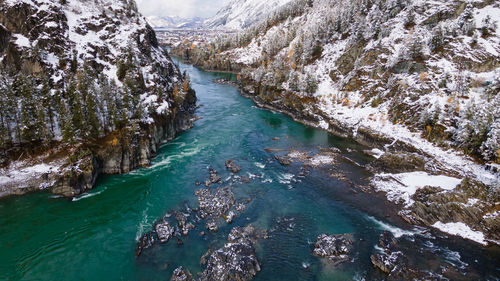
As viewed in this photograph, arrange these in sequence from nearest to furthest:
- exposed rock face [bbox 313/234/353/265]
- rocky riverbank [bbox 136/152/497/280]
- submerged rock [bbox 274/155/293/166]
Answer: rocky riverbank [bbox 136/152/497/280], exposed rock face [bbox 313/234/353/265], submerged rock [bbox 274/155/293/166]

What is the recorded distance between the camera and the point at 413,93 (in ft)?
226

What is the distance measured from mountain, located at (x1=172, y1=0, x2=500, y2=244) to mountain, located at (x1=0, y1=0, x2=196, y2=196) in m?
49.4

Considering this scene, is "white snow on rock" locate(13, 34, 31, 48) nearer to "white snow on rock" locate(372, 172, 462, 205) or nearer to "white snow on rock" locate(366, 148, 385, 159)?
"white snow on rock" locate(372, 172, 462, 205)

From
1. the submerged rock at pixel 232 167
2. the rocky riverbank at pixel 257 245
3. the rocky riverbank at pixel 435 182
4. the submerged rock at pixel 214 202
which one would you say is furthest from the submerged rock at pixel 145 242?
the rocky riverbank at pixel 435 182

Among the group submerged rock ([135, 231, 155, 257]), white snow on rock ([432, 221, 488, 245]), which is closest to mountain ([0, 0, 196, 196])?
submerged rock ([135, 231, 155, 257])

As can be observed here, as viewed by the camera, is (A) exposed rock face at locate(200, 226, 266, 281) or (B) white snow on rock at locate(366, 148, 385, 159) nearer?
(A) exposed rock face at locate(200, 226, 266, 281)

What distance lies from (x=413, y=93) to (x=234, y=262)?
6856cm

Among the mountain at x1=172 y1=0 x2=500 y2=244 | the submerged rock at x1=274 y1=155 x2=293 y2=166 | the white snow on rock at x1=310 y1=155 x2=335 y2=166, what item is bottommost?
Answer: the white snow on rock at x1=310 y1=155 x2=335 y2=166

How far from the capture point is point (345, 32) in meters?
113

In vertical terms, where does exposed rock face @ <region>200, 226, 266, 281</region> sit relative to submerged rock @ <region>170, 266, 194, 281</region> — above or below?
above

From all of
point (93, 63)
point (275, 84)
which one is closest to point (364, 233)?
point (93, 63)

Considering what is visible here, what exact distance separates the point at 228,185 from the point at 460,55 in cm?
7574

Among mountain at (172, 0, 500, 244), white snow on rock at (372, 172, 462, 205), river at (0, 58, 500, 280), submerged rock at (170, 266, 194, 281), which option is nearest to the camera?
submerged rock at (170, 266, 194, 281)

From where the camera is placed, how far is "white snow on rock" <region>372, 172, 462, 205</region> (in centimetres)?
4303
